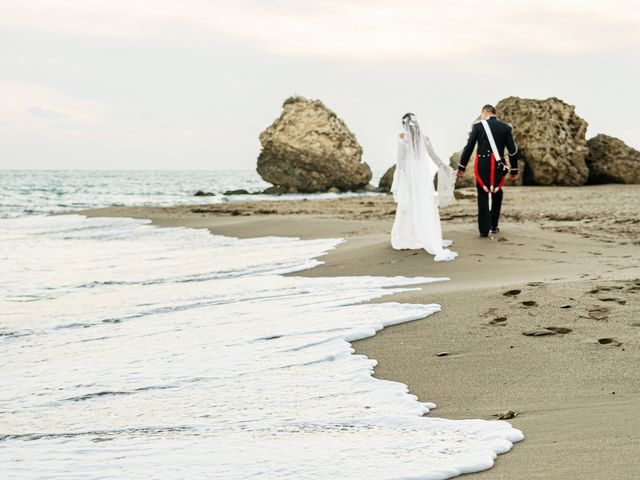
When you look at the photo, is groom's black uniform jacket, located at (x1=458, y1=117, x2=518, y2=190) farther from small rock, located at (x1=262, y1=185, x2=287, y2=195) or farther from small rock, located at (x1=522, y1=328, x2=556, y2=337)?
small rock, located at (x1=262, y1=185, x2=287, y2=195)

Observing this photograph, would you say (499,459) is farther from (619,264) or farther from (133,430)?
(619,264)

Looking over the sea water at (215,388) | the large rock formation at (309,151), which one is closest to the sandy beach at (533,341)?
the sea water at (215,388)

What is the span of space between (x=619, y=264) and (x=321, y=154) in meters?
31.7

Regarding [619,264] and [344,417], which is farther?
[619,264]

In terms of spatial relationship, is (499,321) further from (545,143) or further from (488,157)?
(545,143)

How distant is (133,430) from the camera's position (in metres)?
3.79

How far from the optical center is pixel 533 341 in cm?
504

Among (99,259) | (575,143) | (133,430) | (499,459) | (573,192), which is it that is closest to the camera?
(499,459)

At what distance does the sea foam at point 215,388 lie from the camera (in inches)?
129

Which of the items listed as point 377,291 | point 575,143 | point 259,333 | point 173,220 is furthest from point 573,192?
point 259,333

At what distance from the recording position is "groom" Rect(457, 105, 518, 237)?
11.1 meters

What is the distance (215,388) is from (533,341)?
2033mm

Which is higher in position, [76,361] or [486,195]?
[486,195]

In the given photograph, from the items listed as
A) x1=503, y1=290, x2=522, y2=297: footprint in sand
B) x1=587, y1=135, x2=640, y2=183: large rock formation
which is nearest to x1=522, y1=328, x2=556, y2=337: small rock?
x1=503, y1=290, x2=522, y2=297: footprint in sand
